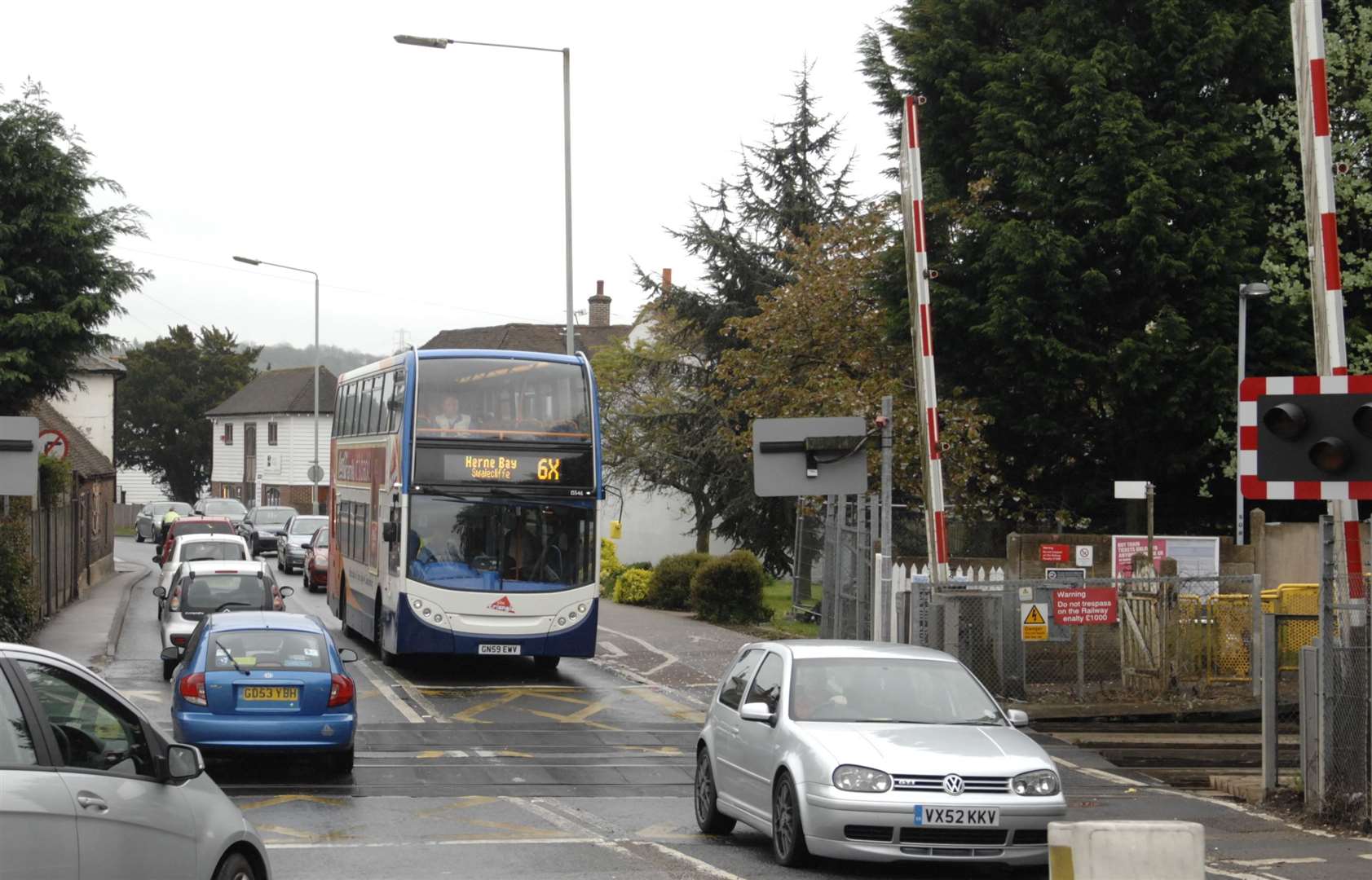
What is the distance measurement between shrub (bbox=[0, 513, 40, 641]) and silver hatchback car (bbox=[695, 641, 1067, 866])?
16.6m

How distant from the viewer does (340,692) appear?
15516 mm

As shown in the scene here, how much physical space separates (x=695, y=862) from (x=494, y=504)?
12561mm

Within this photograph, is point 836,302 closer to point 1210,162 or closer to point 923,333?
point 1210,162

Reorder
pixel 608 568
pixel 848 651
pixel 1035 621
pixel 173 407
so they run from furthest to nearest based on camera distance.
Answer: pixel 173 407, pixel 608 568, pixel 1035 621, pixel 848 651

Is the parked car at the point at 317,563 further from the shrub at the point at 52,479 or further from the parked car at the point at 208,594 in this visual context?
the parked car at the point at 208,594

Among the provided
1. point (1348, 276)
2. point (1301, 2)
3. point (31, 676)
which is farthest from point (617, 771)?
point (1348, 276)

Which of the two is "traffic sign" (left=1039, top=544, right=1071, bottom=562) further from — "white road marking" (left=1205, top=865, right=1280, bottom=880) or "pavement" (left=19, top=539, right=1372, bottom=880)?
"white road marking" (left=1205, top=865, right=1280, bottom=880)

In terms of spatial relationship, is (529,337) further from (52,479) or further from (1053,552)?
(1053,552)

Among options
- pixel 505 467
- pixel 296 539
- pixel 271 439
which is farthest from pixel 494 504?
pixel 271 439

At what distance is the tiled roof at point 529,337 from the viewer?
82.2 meters

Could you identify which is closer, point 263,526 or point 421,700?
point 421,700

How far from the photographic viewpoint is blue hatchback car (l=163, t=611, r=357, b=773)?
15203 mm

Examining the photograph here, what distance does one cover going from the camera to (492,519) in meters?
23.4

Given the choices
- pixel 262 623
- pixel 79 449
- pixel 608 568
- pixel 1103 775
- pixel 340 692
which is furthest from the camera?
pixel 79 449
